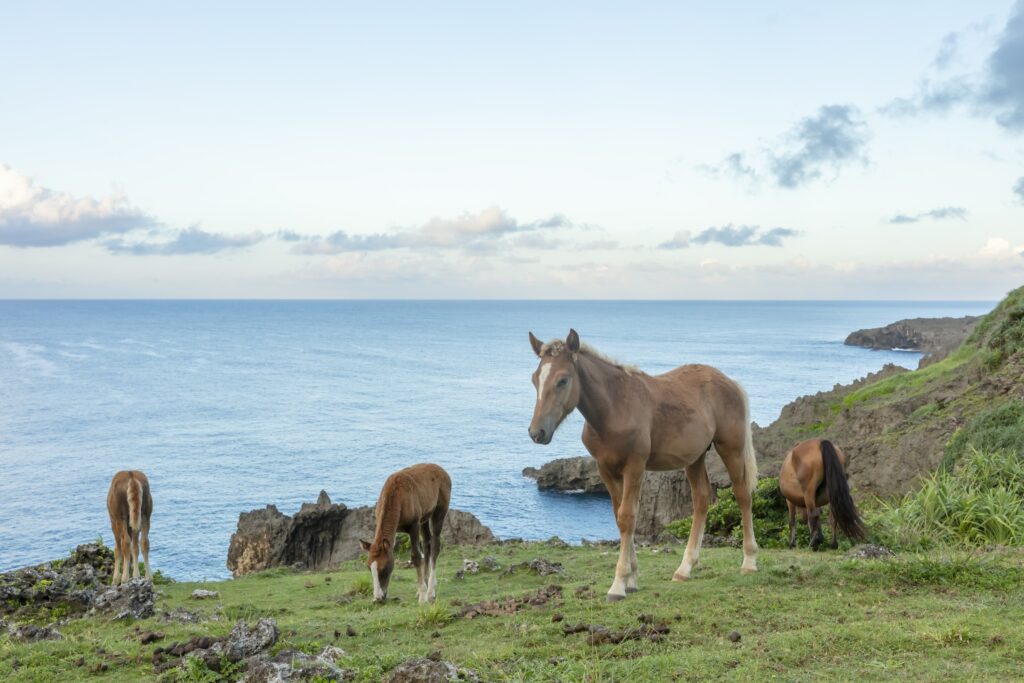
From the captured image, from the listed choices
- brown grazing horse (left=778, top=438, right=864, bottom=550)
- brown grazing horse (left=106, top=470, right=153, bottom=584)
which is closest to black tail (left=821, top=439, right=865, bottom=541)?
brown grazing horse (left=778, top=438, right=864, bottom=550)

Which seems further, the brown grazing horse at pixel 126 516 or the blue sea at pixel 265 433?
the blue sea at pixel 265 433

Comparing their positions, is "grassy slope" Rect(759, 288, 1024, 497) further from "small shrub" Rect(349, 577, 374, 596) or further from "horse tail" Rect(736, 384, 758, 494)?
"small shrub" Rect(349, 577, 374, 596)

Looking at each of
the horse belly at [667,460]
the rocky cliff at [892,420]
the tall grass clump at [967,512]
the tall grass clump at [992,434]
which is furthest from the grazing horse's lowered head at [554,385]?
the rocky cliff at [892,420]

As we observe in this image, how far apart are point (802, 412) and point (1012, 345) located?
2151cm

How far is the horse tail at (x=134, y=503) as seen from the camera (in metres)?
16.6

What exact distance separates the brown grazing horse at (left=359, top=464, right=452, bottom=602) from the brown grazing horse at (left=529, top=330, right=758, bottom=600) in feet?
11.5

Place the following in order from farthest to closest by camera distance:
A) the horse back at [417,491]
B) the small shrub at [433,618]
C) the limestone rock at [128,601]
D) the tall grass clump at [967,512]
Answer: the tall grass clump at [967,512], the horse back at [417,491], the limestone rock at [128,601], the small shrub at [433,618]

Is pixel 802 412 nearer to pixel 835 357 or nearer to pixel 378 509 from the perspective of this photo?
pixel 378 509

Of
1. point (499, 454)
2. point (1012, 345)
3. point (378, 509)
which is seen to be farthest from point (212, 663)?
point (499, 454)

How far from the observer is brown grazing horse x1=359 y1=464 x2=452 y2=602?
1152 cm

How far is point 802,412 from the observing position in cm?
4572

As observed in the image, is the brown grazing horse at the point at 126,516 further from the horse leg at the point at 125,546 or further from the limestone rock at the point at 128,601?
the limestone rock at the point at 128,601

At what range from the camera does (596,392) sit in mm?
9203

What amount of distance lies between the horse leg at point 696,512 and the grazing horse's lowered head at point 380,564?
427 centimetres
